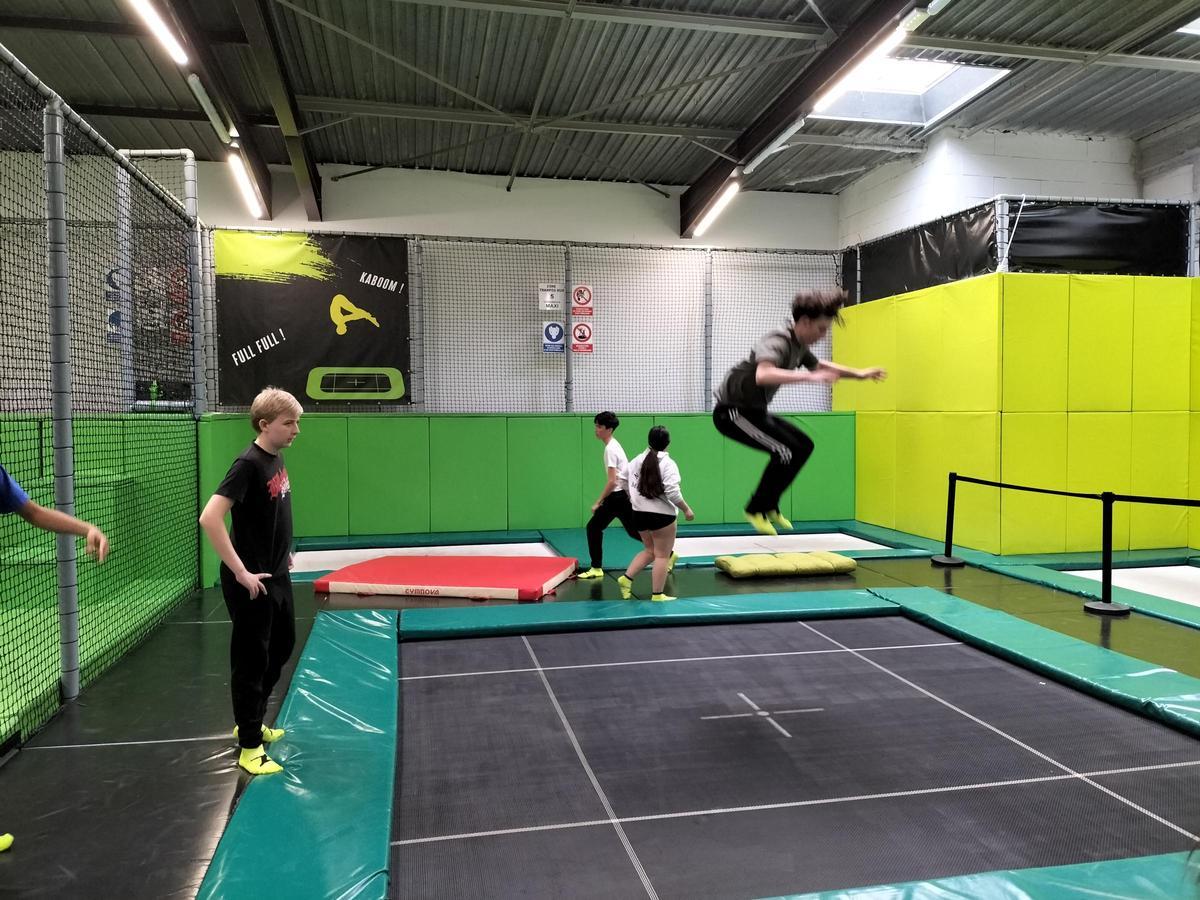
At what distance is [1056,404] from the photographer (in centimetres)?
712

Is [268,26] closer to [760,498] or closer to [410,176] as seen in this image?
[410,176]

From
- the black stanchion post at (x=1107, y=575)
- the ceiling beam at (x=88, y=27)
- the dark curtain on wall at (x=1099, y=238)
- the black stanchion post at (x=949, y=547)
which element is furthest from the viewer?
the dark curtain on wall at (x=1099, y=238)

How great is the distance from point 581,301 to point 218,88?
432cm

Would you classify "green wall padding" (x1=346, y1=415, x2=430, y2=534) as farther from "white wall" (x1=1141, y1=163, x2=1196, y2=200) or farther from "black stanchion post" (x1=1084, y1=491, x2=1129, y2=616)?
"white wall" (x1=1141, y1=163, x2=1196, y2=200)

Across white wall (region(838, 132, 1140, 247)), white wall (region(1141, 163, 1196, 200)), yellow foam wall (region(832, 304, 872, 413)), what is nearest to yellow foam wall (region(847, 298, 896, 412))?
yellow foam wall (region(832, 304, 872, 413))

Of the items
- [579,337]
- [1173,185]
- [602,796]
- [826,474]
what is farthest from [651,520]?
[1173,185]

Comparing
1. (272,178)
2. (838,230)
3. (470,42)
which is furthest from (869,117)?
(272,178)

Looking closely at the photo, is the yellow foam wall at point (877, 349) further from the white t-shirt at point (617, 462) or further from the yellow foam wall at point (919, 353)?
the white t-shirt at point (617, 462)

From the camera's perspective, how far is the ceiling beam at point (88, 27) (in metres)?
6.15

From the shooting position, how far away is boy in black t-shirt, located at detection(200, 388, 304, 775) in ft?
8.77

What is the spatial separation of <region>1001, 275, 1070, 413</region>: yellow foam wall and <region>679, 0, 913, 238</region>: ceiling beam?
2.38 metres

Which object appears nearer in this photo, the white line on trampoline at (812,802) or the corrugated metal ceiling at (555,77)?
the white line on trampoline at (812,802)

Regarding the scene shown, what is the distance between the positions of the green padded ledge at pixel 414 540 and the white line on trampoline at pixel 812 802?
18.4 ft

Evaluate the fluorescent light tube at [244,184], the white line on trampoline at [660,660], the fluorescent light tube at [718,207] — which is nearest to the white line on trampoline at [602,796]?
the white line on trampoline at [660,660]
